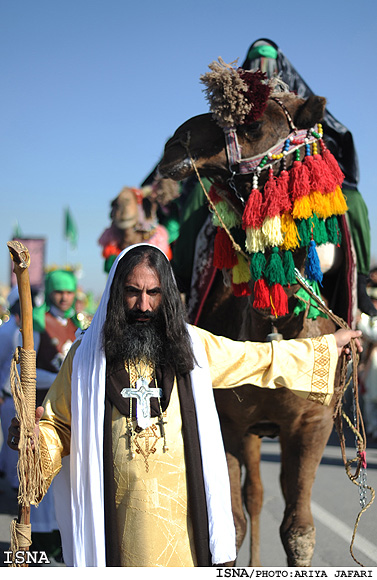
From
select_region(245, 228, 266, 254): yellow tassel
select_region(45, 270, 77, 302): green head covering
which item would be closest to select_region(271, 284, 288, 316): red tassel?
select_region(245, 228, 266, 254): yellow tassel

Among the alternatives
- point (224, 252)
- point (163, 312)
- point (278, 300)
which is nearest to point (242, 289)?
point (224, 252)

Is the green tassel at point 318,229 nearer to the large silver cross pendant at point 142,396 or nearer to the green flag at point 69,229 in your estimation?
the large silver cross pendant at point 142,396

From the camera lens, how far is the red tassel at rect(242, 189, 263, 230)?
11.1ft

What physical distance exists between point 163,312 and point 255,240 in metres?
0.83

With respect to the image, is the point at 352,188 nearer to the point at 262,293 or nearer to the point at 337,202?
the point at 337,202

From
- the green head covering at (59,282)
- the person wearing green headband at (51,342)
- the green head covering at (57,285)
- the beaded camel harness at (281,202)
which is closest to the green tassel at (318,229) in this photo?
the beaded camel harness at (281,202)

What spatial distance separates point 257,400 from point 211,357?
983 mm

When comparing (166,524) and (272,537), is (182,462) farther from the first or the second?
(272,537)

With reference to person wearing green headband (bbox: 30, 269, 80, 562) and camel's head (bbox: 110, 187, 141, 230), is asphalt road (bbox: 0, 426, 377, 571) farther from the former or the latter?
camel's head (bbox: 110, 187, 141, 230)

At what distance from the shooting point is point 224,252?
145 inches

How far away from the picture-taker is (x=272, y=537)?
5457 millimetres

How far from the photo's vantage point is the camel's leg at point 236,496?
12.7ft

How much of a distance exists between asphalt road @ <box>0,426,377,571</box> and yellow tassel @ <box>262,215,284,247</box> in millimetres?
2457
